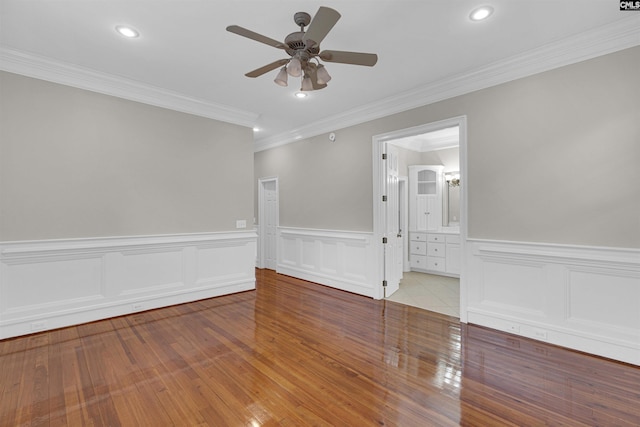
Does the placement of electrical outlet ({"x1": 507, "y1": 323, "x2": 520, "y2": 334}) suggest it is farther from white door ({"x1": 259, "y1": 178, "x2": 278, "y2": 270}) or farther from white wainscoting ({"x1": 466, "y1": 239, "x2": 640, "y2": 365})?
white door ({"x1": 259, "y1": 178, "x2": 278, "y2": 270})

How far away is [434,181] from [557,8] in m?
4.33

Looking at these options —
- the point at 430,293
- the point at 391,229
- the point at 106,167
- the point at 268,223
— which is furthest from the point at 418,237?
the point at 106,167

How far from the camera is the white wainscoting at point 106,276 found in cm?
305

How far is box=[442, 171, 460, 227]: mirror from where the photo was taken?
6465 mm

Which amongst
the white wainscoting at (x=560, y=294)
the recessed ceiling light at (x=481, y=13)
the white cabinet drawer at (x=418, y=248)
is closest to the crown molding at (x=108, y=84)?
the recessed ceiling light at (x=481, y=13)

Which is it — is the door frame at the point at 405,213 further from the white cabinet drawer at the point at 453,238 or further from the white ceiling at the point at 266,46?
the white ceiling at the point at 266,46

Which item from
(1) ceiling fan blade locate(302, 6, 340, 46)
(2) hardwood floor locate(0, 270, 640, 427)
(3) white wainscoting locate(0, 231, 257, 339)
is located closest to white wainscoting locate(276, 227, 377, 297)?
(2) hardwood floor locate(0, 270, 640, 427)

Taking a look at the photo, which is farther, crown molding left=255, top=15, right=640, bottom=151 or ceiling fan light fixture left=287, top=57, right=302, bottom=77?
crown molding left=255, top=15, right=640, bottom=151

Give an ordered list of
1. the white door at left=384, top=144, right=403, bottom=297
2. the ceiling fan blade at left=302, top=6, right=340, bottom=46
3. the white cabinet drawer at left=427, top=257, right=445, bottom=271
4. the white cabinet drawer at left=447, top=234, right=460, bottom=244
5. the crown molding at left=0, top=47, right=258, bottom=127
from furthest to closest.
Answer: the white cabinet drawer at left=427, top=257, right=445, bottom=271 → the white cabinet drawer at left=447, top=234, right=460, bottom=244 → the white door at left=384, top=144, right=403, bottom=297 → the crown molding at left=0, top=47, right=258, bottom=127 → the ceiling fan blade at left=302, top=6, right=340, bottom=46

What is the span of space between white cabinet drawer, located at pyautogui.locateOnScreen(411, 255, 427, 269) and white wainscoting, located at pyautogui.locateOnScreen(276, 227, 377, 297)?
2.28 meters

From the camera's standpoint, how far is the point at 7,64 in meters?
2.99

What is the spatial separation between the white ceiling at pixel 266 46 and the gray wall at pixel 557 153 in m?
0.22

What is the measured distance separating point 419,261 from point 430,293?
5.36ft

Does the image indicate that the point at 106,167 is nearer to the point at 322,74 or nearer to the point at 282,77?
the point at 282,77
